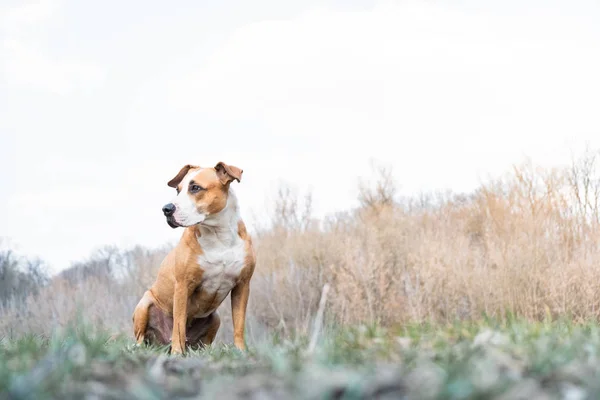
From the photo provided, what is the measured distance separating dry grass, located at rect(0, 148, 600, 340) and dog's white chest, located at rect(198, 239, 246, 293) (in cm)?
283

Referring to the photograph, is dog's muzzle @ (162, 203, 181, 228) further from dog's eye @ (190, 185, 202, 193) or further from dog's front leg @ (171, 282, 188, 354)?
dog's front leg @ (171, 282, 188, 354)

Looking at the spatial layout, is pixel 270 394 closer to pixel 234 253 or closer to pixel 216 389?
pixel 216 389

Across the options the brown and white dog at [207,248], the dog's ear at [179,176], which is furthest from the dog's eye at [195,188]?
the dog's ear at [179,176]

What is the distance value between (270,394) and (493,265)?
902 cm

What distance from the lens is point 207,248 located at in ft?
18.4

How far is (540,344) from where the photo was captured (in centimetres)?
240

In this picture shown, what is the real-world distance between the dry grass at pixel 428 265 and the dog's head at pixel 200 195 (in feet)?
10.2

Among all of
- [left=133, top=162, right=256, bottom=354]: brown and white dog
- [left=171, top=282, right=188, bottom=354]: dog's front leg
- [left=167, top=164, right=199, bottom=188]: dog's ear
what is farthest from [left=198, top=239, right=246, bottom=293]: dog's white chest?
[left=167, top=164, right=199, bottom=188]: dog's ear

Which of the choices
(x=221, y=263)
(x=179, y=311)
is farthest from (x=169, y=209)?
(x=179, y=311)

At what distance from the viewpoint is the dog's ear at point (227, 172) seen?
5.56m

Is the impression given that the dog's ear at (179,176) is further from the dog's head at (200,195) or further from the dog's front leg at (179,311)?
the dog's front leg at (179,311)

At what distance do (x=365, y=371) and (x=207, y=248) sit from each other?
12.6ft

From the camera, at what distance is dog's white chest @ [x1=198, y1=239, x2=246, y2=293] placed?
18.3 ft

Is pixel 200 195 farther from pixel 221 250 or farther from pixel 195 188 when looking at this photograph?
pixel 221 250
